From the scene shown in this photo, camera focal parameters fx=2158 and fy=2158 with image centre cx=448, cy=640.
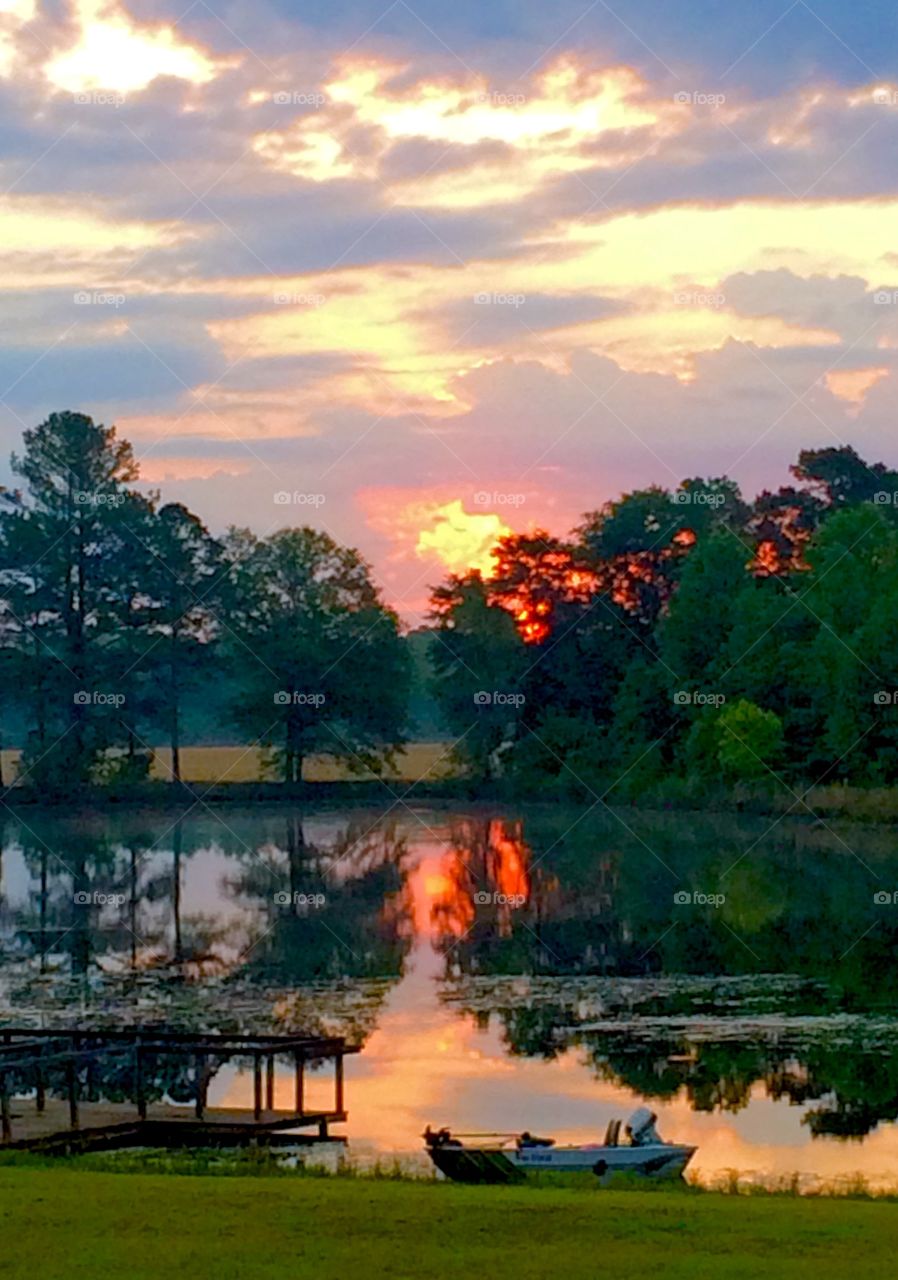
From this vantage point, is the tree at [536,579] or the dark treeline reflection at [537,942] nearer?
the dark treeline reflection at [537,942]

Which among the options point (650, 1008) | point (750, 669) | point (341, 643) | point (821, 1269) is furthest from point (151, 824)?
point (821, 1269)

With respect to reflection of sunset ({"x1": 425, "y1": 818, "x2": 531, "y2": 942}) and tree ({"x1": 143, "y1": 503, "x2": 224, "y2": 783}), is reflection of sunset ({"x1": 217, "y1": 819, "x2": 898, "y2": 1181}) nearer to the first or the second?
reflection of sunset ({"x1": 425, "y1": 818, "x2": 531, "y2": 942})

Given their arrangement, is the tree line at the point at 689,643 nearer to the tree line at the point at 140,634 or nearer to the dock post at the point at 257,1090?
the tree line at the point at 140,634

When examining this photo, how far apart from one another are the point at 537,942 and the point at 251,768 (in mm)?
64761

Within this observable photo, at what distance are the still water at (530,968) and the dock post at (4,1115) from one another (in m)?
3.84

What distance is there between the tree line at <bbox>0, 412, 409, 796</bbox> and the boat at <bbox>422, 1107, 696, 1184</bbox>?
7005 centimetres

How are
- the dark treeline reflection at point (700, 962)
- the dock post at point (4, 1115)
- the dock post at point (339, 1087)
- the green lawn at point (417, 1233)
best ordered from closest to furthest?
1. the green lawn at point (417, 1233)
2. the dock post at point (4, 1115)
3. the dock post at point (339, 1087)
4. the dark treeline reflection at point (700, 962)

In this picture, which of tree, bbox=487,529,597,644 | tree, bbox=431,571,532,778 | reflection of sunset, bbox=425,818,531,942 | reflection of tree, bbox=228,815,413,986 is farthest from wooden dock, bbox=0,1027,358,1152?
tree, bbox=487,529,597,644

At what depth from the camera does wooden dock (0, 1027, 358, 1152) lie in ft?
73.3

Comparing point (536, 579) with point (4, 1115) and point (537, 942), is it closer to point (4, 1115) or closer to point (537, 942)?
point (537, 942)

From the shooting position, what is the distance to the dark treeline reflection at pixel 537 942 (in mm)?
29328

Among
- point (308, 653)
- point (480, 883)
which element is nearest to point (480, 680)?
point (308, 653)

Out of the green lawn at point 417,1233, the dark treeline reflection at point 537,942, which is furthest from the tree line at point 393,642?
the green lawn at point 417,1233

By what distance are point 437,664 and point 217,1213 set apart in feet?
278
